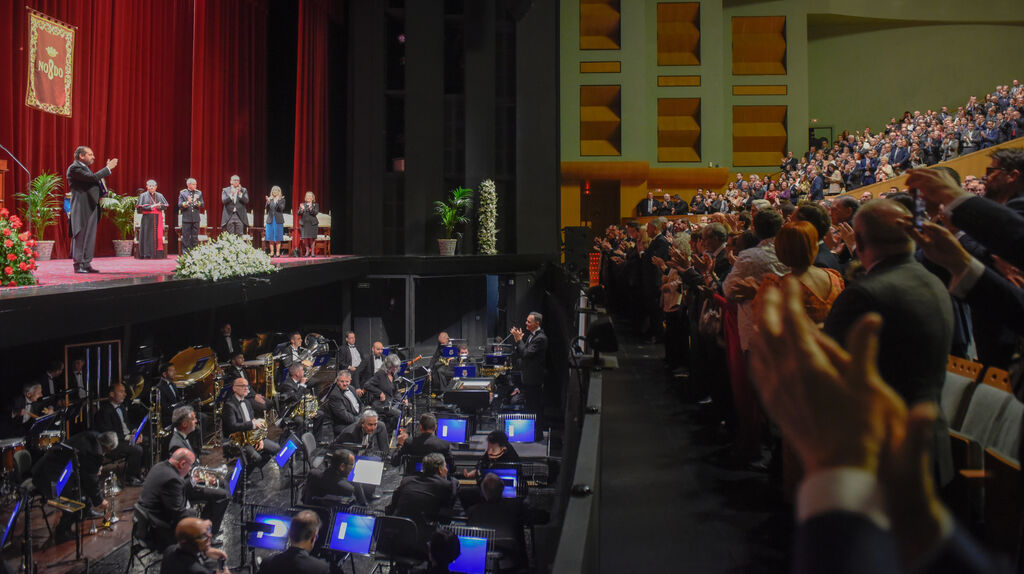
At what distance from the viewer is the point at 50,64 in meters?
10.6

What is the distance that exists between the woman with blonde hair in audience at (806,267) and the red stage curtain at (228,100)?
528 inches

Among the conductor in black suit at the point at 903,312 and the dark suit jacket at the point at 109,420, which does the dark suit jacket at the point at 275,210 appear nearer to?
the dark suit jacket at the point at 109,420

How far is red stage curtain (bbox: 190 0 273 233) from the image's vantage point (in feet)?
45.9

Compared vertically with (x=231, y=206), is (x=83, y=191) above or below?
below

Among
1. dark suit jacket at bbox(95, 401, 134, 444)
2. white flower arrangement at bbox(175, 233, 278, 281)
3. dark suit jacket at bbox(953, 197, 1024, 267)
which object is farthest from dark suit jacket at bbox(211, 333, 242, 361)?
dark suit jacket at bbox(953, 197, 1024, 267)

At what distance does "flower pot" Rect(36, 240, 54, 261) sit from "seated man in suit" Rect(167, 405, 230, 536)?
3599 mm

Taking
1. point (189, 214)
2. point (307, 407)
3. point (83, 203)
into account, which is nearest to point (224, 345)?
point (307, 407)

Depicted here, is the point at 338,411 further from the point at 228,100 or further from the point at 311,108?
the point at 311,108

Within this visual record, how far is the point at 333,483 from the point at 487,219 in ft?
40.0

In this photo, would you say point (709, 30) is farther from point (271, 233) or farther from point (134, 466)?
point (134, 466)

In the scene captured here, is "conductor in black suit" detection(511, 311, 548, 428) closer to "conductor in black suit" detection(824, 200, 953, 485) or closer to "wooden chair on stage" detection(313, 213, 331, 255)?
"wooden chair on stage" detection(313, 213, 331, 255)

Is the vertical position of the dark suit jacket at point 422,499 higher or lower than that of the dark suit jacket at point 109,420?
lower

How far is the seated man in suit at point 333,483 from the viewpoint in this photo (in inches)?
286

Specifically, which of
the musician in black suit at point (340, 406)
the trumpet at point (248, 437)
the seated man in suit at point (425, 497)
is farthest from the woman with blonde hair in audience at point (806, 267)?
the trumpet at point (248, 437)
